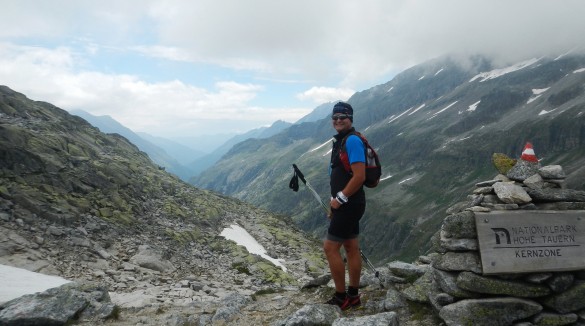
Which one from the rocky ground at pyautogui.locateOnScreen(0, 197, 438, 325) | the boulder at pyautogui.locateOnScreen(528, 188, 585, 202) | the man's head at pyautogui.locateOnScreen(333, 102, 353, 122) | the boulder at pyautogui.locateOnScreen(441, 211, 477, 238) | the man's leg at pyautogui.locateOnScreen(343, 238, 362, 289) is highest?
the man's head at pyautogui.locateOnScreen(333, 102, 353, 122)

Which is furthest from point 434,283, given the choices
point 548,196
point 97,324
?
point 97,324

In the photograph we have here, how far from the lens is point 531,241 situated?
8195mm

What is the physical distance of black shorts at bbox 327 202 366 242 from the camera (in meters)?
9.02

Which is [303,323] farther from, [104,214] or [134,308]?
[104,214]

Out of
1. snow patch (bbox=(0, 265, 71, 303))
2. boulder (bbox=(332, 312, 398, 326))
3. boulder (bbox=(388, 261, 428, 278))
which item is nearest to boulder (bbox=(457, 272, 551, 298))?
boulder (bbox=(332, 312, 398, 326))

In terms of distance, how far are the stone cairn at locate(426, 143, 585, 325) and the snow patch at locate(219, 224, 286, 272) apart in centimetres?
2489

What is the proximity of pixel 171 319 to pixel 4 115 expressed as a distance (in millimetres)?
36746

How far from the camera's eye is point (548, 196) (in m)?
8.50

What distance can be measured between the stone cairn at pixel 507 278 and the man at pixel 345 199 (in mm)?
1961

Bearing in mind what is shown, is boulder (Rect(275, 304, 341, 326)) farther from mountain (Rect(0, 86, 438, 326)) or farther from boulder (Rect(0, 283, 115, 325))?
boulder (Rect(0, 283, 115, 325))

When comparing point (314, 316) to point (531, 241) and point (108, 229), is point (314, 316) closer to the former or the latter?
point (531, 241)

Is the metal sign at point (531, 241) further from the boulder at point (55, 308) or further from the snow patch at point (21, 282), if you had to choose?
the snow patch at point (21, 282)

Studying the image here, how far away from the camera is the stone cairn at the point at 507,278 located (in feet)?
25.9

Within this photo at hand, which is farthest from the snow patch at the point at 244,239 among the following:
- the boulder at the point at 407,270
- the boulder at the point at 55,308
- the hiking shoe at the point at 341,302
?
the hiking shoe at the point at 341,302
